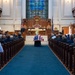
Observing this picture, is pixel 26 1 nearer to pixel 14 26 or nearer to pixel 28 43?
pixel 14 26

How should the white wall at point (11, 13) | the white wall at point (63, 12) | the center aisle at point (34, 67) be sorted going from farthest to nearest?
1. the white wall at point (63, 12)
2. the white wall at point (11, 13)
3. the center aisle at point (34, 67)

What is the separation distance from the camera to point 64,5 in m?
30.8

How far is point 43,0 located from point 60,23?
3.78 m

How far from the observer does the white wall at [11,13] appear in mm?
30297

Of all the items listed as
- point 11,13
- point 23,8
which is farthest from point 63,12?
point 11,13

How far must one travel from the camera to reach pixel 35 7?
31922 millimetres

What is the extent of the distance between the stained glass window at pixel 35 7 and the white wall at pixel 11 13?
1.44 m

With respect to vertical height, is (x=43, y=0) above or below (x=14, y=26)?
above

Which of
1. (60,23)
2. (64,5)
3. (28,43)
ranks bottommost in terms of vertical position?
(28,43)

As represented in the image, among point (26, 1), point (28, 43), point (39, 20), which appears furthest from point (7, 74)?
point (26, 1)

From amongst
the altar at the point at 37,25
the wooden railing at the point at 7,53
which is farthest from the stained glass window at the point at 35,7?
the wooden railing at the point at 7,53

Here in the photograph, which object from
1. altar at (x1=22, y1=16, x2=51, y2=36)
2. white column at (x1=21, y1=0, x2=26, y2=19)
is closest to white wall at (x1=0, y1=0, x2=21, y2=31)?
white column at (x1=21, y1=0, x2=26, y2=19)

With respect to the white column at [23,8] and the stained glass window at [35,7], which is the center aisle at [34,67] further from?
the stained glass window at [35,7]

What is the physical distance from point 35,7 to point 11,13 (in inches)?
126
